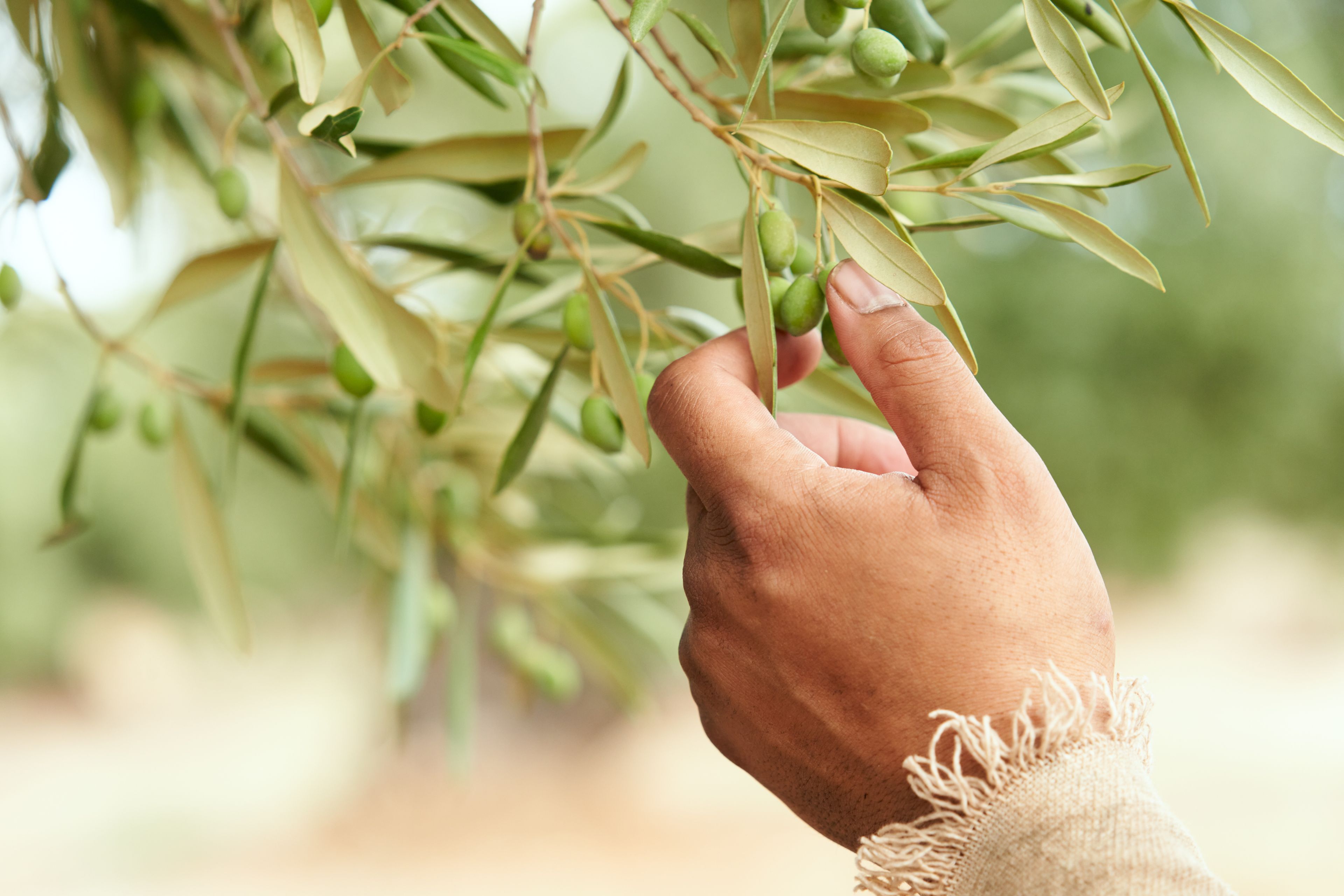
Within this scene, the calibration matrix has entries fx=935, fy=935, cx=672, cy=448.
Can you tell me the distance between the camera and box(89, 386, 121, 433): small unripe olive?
89cm

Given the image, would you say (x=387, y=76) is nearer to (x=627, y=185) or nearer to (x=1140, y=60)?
(x=1140, y=60)

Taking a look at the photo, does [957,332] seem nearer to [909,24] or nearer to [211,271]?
[909,24]

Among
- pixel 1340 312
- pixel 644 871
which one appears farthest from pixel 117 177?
pixel 1340 312

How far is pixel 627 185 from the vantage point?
427 centimetres

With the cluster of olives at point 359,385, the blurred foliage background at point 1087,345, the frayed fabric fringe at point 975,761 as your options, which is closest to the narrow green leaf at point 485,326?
the cluster of olives at point 359,385

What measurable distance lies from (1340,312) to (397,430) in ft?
16.9

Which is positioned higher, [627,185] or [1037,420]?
[1037,420]

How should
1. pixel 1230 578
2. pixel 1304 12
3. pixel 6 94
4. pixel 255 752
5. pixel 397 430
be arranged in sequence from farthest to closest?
pixel 1230 578
pixel 255 752
pixel 1304 12
pixel 6 94
pixel 397 430

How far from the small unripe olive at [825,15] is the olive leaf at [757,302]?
106mm

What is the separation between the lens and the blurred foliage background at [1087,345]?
4156mm

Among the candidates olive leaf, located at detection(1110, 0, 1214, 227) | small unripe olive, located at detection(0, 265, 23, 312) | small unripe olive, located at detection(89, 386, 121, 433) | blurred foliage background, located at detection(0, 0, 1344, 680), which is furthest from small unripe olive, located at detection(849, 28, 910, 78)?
blurred foliage background, located at detection(0, 0, 1344, 680)

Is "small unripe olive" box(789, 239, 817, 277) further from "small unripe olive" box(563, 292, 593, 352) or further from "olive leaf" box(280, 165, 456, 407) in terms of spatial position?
"olive leaf" box(280, 165, 456, 407)

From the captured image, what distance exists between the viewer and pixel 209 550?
0.84 metres

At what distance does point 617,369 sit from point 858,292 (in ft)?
0.49
